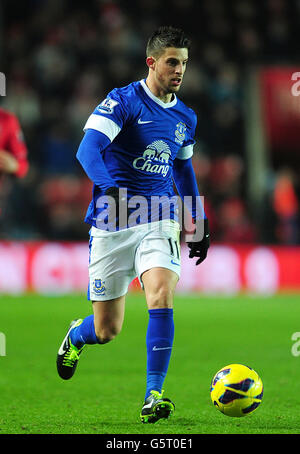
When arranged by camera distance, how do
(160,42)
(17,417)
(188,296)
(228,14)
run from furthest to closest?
(228,14) → (188,296) → (160,42) → (17,417)

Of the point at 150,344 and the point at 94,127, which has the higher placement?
the point at 94,127

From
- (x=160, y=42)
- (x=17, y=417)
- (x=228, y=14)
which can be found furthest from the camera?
(x=228, y=14)

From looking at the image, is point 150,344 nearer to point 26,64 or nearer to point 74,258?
point 74,258

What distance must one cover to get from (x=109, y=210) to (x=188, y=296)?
9.10 m

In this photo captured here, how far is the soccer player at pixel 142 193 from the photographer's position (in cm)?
504

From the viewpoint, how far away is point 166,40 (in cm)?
526

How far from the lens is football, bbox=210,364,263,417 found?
190 inches

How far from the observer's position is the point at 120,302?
211 inches

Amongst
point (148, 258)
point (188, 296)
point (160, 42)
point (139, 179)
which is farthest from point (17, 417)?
point (188, 296)

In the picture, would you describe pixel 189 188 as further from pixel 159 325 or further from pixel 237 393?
pixel 237 393

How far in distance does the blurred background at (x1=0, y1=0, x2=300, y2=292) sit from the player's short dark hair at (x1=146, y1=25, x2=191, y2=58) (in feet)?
28.6

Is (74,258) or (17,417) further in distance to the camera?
(74,258)

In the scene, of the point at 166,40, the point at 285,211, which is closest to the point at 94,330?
the point at 166,40

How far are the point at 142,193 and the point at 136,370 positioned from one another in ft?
7.22
